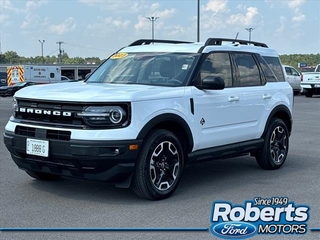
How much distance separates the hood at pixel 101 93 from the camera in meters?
5.47

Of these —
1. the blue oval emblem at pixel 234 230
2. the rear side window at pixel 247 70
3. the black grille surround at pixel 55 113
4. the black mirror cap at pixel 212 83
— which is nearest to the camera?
the blue oval emblem at pixel 234 230

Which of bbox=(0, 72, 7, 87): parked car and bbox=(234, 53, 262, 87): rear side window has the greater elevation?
bbox=(234, 53, 262, 87): rear side window

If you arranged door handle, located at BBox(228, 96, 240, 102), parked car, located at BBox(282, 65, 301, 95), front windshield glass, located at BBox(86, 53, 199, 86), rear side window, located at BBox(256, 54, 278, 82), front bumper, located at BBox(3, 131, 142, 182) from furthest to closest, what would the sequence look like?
1. parked car, located at BBox(282, 65, 301, 95)
2. rear side window, located at BBox(256, 54, 278, 82)
3. door handle, located at BBox(228, 96, 240, 102)
4. front windshield glass, located at BBox(86, 53, 199, 86)
5. front bumper, located at BBox(3, 131, 142, 182)

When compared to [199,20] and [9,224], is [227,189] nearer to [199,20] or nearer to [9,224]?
[9,224]

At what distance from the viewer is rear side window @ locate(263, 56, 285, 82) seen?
8086 mm

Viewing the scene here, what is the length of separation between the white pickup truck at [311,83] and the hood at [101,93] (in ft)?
80.1

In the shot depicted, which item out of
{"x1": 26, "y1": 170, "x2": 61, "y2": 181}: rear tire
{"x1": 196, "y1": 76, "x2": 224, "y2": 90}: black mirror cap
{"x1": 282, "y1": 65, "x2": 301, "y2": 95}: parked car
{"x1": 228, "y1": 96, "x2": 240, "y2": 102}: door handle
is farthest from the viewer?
{"x1": 282, "y1": 65, "x2": 301, "y2": 95}: parked car

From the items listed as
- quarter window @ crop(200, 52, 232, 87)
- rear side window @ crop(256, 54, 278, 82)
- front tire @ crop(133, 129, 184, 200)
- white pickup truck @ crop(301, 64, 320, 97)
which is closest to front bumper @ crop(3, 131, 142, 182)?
front tire @ crop(133, 129, 184, 200)

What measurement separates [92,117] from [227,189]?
2112 millimetres

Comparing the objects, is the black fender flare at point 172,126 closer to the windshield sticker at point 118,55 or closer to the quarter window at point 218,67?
the quarter window at point 218,67

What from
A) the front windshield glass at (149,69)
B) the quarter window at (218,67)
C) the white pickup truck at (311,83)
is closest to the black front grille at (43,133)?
the front windshield glass at (149,69)

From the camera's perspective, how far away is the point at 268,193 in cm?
628

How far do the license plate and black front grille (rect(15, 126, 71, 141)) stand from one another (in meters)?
0.07

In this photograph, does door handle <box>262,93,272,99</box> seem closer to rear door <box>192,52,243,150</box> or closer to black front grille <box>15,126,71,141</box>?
rear door <box>192,52,243,150</box>
